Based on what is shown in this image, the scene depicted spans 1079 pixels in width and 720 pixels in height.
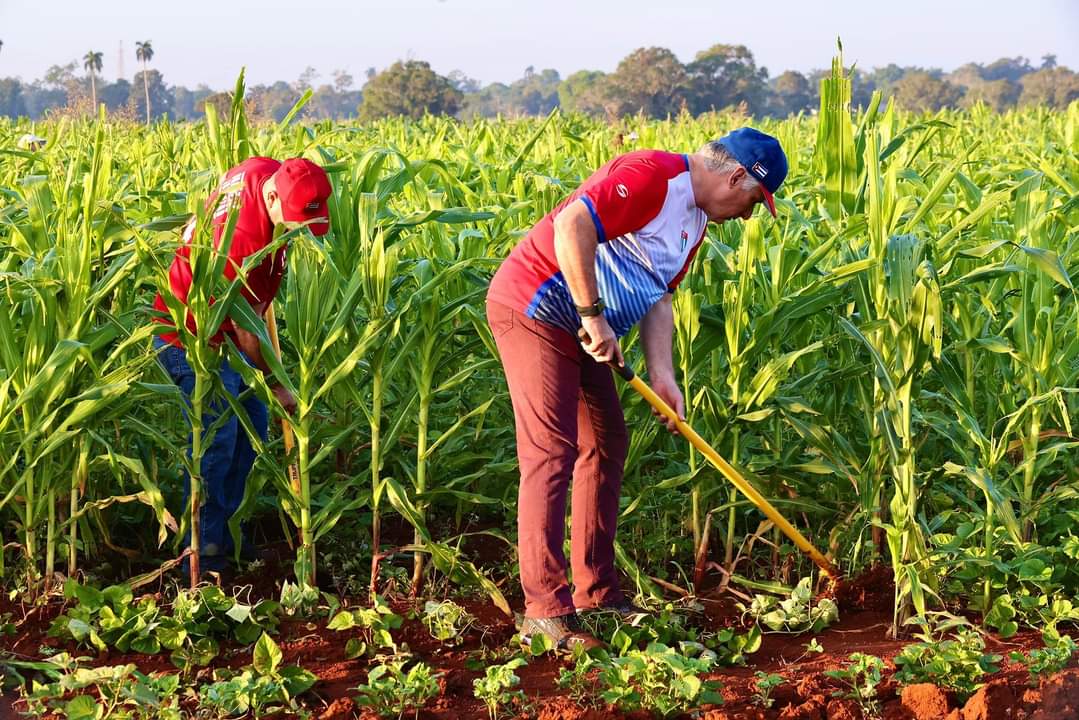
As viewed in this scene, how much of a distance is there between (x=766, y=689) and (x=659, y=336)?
3.35ft

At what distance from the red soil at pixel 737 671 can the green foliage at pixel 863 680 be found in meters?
0.02

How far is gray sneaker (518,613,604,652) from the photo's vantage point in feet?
10.1

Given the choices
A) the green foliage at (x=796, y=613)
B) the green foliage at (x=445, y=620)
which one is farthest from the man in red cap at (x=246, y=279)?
the green foliage at (x=796, y=613)

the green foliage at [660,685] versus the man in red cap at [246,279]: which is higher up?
the man in red cap at [246,279]

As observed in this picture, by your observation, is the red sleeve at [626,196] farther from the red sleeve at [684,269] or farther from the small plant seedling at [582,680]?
the small plant seedling at [582,680]

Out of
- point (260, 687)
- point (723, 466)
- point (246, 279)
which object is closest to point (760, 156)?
point (723, 466)

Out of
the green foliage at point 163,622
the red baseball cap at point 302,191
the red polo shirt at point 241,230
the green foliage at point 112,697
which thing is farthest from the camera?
the red polo shirt at point 241,230

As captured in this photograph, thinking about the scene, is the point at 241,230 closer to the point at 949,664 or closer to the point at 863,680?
the point at 863,680

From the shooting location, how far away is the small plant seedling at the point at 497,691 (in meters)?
2.67

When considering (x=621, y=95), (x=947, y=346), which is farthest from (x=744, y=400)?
(x=621, y=95)

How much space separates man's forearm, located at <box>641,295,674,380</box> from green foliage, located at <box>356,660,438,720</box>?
108 cm

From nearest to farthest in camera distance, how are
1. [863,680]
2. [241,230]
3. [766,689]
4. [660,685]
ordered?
1. [660,685]
2. [766,689]
3. [863,680]
4. [241,230]

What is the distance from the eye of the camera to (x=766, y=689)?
109 inches

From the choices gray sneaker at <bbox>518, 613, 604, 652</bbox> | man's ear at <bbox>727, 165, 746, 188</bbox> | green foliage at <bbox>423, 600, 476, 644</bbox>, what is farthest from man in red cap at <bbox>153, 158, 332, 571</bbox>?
man's ear at <bbox>727, 165, 746, 188</bbox>
